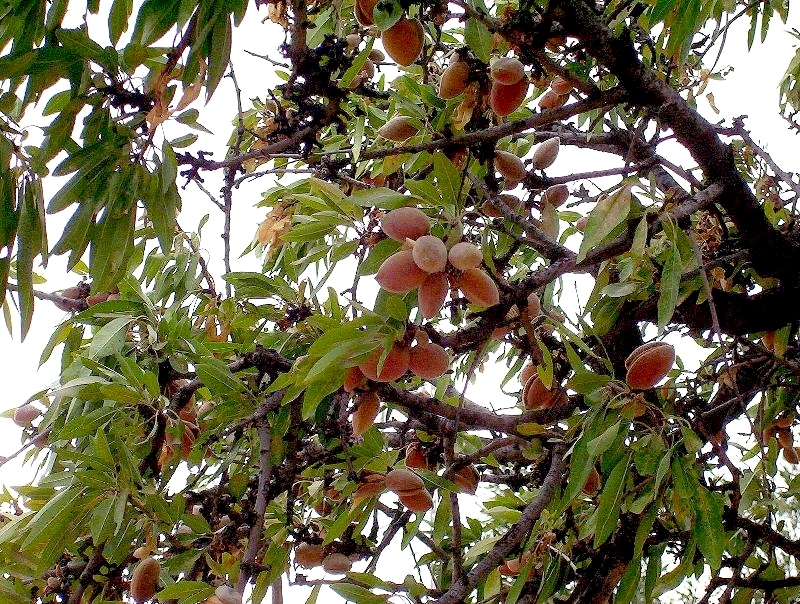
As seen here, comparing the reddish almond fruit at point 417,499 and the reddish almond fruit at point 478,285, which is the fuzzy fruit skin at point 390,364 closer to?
the reddish almond fruit at point 478,285

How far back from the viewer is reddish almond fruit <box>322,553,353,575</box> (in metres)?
1.72

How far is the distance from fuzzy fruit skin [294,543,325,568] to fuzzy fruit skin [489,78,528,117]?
0.96 m

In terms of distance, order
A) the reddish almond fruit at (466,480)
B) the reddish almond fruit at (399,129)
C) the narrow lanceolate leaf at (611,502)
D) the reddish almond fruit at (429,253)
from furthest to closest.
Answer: the reddish almond fruit at (466,480) → the reddish almond fruit at (399,129) → the narrow lanceolate leaf at (611,502) → the reddish almond fruit at (429,253)

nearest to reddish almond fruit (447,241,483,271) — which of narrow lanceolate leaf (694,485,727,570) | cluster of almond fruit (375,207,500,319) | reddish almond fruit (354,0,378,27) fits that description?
cluster of almond fruit (375,207,500,319)

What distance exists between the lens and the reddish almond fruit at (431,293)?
4.02ft

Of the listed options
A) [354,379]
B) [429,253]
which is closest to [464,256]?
[429,253]

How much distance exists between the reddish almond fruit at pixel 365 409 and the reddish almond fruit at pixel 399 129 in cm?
49

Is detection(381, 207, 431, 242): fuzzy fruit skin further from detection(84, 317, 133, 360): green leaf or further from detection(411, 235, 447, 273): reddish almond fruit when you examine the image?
detection(84, 317, 133, 360): green leaf

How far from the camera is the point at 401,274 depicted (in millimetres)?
1206

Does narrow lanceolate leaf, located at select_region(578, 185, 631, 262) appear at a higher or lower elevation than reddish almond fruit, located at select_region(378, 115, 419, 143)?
lower

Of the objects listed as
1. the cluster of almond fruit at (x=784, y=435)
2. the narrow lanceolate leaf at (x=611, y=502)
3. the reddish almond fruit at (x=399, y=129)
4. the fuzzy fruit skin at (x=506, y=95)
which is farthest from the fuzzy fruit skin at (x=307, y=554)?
the cluster of almond fruit at (x=784, y=435)

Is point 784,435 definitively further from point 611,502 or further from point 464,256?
point 464,256

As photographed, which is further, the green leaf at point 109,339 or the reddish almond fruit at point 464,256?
the green leaf at point 109,339

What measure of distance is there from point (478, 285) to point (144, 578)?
2.63ft
